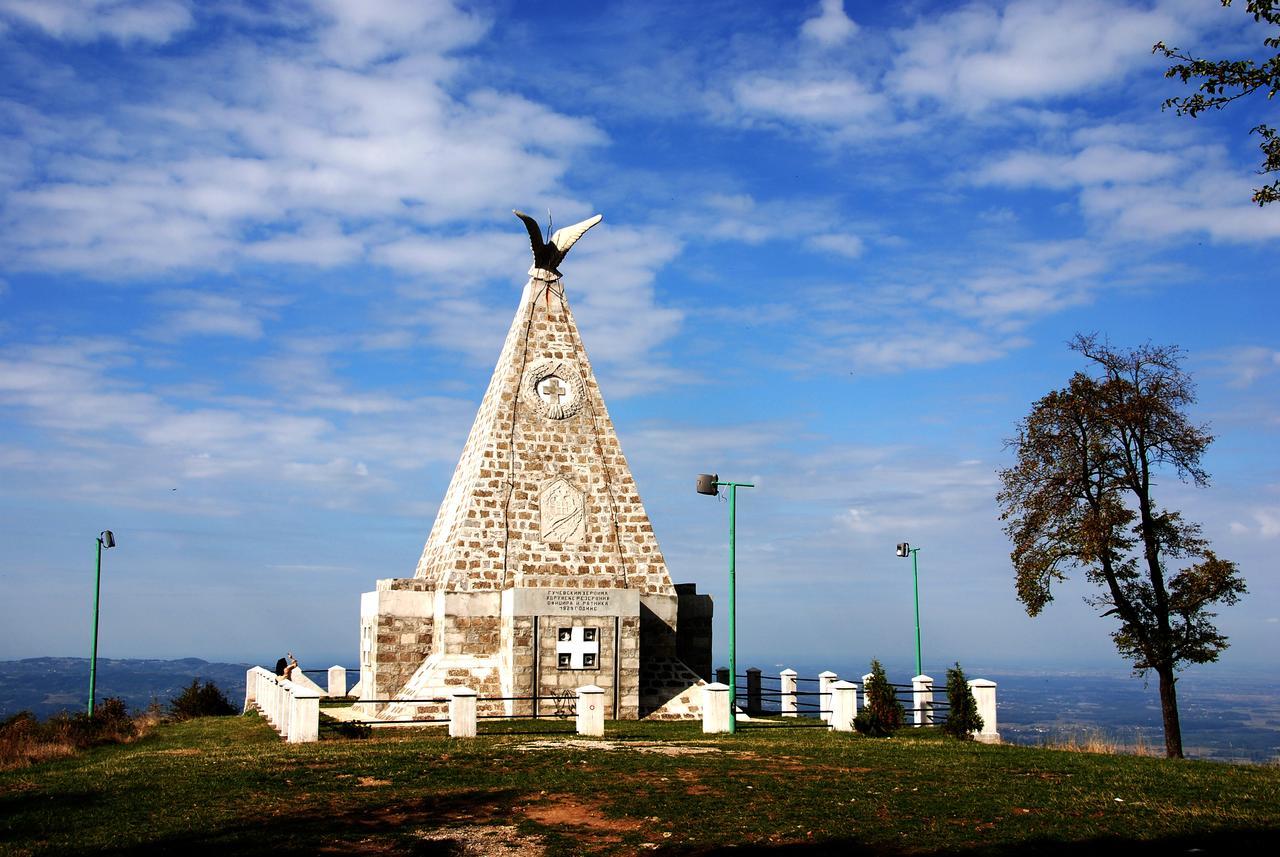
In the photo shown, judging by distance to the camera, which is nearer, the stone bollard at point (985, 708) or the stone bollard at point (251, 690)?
the stone bollard at point (985, 708)

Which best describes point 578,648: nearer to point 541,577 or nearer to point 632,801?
point 541,577

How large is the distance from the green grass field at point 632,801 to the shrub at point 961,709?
221cm

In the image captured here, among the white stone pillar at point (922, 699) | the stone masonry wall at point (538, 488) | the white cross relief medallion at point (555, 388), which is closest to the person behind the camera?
the white stone pillar at point (922, 699)

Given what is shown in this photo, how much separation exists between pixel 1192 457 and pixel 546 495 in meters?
15.3

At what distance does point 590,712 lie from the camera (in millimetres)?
20969

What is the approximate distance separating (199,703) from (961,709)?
23.4 m

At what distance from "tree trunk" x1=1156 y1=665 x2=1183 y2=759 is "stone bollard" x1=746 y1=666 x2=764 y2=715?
1057cm

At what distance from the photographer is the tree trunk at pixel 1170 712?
899 inches

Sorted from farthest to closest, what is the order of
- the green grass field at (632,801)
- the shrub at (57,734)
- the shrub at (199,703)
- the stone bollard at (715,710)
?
the shrub at (199,703), the stone bollard at (715,710), the shrub at (57,734), the green grass field at (632,801)

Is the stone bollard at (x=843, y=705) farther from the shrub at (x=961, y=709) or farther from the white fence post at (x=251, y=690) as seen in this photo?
the white fence post at (x=251, y=690)

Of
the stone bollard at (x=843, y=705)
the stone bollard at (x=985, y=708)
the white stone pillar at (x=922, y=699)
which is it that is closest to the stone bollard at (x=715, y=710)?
the stone bollard at (x=843, y=705)

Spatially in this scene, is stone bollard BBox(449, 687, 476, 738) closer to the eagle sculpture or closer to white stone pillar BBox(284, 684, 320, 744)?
white stone pillar BBox(284, 684, 320, 744)

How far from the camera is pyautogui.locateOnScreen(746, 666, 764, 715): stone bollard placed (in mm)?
30656

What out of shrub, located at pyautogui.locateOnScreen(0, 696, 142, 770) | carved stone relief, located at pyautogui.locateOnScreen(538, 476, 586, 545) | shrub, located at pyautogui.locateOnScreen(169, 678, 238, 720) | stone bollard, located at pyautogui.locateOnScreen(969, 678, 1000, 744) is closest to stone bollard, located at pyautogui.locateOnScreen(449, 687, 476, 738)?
shrub, located at pyautogui.locateOnScreen(0, 696, 142, 770)
